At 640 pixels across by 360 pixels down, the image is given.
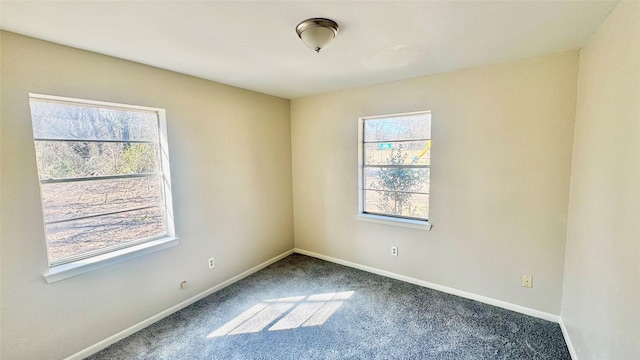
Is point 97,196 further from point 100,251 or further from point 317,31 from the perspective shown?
point 317,31

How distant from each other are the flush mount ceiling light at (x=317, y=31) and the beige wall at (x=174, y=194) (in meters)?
1.59

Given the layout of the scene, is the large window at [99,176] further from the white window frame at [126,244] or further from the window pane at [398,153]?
the window pane at [398,153]

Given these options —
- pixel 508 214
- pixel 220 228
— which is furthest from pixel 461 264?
pixel 220 228

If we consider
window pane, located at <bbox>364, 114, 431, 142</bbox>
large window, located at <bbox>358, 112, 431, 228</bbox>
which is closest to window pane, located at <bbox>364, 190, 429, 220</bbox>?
large window, located at <bbox>358, 112, 431, 228</bbox>

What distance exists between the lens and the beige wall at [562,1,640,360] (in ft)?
4.16

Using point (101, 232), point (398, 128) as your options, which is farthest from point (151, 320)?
point (398, 128)

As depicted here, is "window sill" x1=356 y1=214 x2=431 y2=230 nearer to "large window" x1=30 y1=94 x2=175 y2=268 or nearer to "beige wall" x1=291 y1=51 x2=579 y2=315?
"beige wall" x1=291 y1=51 x2=579 y2=315

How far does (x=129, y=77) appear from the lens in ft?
7.51

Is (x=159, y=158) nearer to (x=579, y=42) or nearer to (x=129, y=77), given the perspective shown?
(x=129, y=77)

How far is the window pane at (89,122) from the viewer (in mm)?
1933

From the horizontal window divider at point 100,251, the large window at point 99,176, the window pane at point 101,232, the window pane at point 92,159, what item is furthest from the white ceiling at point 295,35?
the horizontal window divider at point 100,251

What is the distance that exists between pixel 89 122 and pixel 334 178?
2578mm

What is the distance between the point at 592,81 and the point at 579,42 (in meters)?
0.37

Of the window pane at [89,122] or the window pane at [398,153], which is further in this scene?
the window pane at [398,153]
